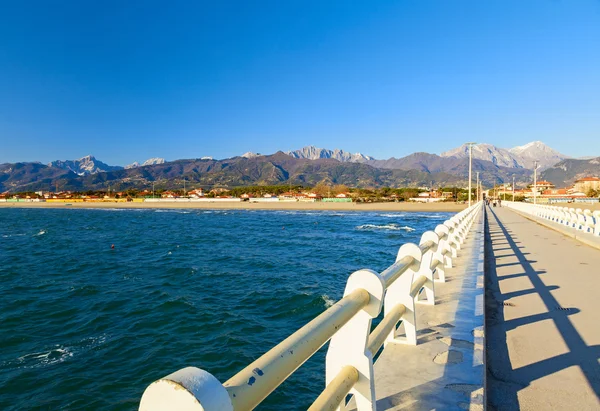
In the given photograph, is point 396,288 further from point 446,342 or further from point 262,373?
point 262,373

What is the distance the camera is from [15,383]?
23.3 ft

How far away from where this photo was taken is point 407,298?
3.82 meters

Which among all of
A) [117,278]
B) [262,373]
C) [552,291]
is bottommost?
[117,278]

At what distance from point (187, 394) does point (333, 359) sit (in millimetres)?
1443

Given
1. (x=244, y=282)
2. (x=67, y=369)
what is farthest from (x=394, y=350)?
(x=244, y=282)

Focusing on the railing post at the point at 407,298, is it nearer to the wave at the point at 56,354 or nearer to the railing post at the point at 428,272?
the railing post at the point at 428,272

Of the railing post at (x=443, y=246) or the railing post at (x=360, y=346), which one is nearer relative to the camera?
the railing post at (x=360, y=346)

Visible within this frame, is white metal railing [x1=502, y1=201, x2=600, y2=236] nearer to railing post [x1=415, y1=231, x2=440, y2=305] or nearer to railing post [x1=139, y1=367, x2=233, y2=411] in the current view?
railing post [x1=415, y1=231, x2=440, y2=305]

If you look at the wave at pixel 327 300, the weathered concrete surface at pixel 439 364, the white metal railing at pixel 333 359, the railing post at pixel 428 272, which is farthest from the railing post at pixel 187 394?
the wave at pixel 327 300

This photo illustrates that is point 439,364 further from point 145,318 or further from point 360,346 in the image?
point 145,318

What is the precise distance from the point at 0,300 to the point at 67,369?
788 centimetres

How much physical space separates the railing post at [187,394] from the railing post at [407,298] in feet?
9.49

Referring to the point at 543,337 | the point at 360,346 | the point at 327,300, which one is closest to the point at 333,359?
the point at 360,346

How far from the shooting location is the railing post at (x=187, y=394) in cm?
105
